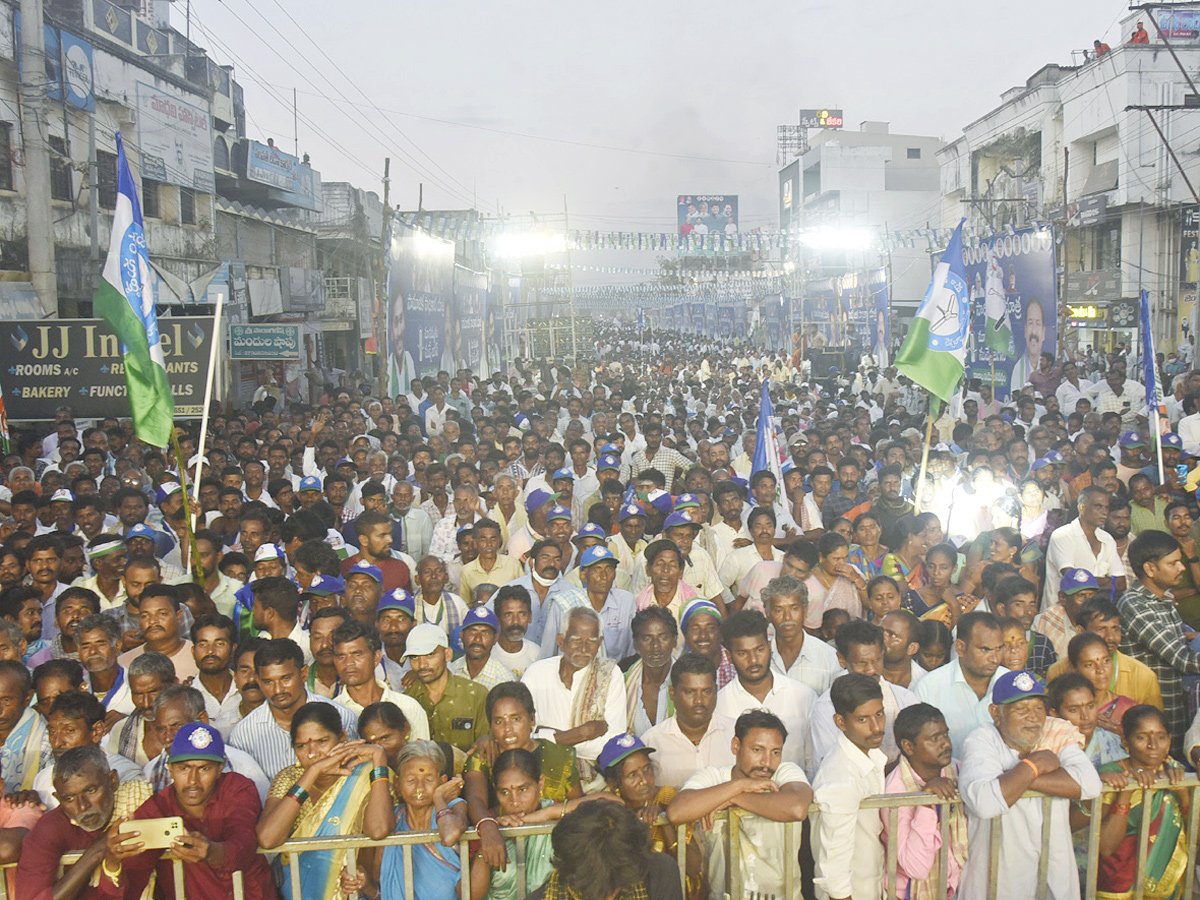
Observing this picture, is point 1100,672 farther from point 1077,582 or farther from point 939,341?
point 939,341

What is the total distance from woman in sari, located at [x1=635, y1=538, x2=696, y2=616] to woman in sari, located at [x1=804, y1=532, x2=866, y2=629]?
0.72 meters

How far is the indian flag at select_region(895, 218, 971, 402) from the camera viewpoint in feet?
25.7

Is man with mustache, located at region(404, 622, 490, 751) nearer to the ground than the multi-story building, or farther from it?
nearer to the ground

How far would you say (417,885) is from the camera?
3.54 meters

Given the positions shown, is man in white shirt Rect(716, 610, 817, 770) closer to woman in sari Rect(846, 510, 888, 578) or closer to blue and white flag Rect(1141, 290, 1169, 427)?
woman in sari Rect(846, 510, 888, 578)

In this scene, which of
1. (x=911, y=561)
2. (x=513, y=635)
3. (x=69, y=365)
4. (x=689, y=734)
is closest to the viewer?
(x=689, y=734)

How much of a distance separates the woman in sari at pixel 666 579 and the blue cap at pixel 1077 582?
1.97m

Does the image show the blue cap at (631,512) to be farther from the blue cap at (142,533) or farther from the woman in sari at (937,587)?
the blue cap at (142,533)

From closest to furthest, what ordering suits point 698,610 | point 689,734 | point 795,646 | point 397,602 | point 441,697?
point 689,734, point 441,697, point 698,610, point 795,646, point 397,602

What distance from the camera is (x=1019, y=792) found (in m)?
3.51

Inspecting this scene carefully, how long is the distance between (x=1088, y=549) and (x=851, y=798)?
3.51 metres

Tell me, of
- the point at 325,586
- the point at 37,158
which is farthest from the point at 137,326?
the point at 37,158

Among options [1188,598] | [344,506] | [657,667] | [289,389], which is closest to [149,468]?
[344,506]

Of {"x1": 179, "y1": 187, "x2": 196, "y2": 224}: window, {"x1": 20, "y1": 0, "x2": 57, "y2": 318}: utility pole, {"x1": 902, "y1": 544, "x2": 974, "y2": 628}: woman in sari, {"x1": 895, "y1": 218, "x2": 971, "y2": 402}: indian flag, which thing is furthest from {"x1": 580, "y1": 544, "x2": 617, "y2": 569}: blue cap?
{"x1": 179, "y1": 187, "x2": 196, "y2": 224}: window
